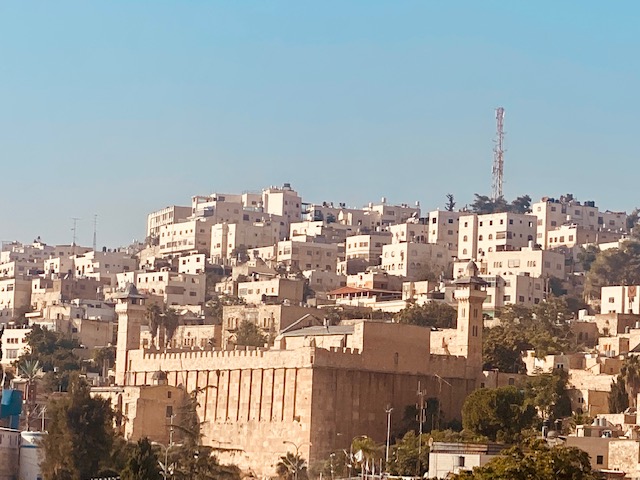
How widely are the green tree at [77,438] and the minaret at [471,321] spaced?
18.2 metres

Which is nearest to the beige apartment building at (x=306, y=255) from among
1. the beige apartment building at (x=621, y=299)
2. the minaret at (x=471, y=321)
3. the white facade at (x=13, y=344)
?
the white facade at (x=13, y=344)

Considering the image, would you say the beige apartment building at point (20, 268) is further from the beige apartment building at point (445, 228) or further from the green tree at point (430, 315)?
the green tree at point (430, 315)

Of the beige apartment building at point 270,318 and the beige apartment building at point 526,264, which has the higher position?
the beige apartment building at point 526,264

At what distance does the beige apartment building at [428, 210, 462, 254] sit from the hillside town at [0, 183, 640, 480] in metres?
0.23

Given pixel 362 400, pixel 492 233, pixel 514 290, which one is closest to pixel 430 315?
pixel 514 290

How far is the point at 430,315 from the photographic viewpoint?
11269 centimetres

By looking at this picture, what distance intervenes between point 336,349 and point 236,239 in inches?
2446

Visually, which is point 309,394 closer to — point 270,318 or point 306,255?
point 270,318

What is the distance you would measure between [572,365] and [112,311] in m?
45.4

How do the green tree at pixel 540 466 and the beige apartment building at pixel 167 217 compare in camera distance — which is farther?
the beige apartment building at pixel 167 217

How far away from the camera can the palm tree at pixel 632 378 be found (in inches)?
3600

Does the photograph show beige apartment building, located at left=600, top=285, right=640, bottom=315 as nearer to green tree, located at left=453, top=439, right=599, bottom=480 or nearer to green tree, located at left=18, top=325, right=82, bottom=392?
green tree, located at left=18, top=325, right=82, bottom=392

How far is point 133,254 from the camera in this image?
167 meters

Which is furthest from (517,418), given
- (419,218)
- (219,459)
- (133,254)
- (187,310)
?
(133,254)
